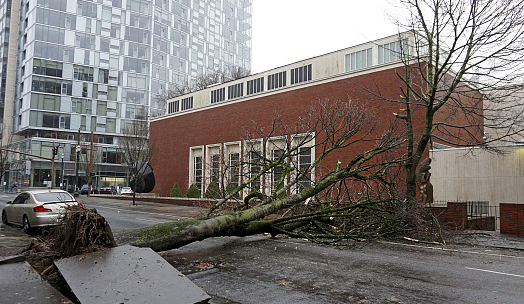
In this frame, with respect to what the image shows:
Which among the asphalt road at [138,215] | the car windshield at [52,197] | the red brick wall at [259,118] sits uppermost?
the red brick wall at [259,118]

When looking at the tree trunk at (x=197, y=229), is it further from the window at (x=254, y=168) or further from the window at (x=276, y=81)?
the window at (x=276, y=81)

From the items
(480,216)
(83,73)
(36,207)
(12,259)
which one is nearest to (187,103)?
(36,207)

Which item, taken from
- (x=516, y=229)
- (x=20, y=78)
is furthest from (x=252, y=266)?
(x=20, y=78)

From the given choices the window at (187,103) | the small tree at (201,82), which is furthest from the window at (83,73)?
the window at (187,103)

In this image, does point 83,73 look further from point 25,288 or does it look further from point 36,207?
point 25,288

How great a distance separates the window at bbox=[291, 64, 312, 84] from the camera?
32.2 metres

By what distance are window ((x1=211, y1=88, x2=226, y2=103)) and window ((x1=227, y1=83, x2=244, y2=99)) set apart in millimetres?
784

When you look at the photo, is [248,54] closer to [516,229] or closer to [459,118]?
[459,118]

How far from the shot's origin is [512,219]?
15.9m

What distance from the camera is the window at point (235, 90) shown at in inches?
1487

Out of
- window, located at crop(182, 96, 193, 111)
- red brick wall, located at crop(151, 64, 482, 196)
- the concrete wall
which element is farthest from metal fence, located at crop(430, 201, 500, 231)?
window, located at crop(182, 96, 193, 111)

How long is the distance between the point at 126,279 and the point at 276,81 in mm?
30420

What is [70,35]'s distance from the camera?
67500mm

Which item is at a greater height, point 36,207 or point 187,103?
point 187,103
